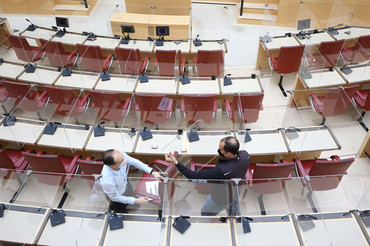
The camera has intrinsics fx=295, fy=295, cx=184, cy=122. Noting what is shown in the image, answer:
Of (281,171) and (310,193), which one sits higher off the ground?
(281,171)

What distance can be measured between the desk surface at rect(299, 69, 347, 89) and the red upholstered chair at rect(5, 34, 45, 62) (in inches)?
213

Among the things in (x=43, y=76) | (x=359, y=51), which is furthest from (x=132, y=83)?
(x=359, y=51)

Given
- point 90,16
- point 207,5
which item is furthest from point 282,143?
point 90,16

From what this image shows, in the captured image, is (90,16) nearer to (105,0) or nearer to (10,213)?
(105,0)

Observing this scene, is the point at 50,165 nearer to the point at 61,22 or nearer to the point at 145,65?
the point at 145,65

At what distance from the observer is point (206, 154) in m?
4.05

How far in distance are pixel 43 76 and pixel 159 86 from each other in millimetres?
2239

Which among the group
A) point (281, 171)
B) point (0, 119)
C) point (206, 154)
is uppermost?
point (0, 119)

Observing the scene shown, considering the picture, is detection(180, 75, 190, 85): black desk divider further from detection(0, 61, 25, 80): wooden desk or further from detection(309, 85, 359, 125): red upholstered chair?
detection(0, 61, 25, 80): wooden desk

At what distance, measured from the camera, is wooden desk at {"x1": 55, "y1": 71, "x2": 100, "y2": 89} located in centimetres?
536

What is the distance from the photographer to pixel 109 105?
4855mm

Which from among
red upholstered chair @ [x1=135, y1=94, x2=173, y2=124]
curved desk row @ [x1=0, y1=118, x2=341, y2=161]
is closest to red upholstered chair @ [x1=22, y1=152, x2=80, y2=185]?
curved desk row @ [x1=0, y1=118, x2=341, y2=161]

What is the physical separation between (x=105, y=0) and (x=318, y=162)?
8638mm

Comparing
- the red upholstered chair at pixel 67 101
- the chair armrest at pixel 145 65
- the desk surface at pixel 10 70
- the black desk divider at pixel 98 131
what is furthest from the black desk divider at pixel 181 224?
the desk surface at pixel 10 70
